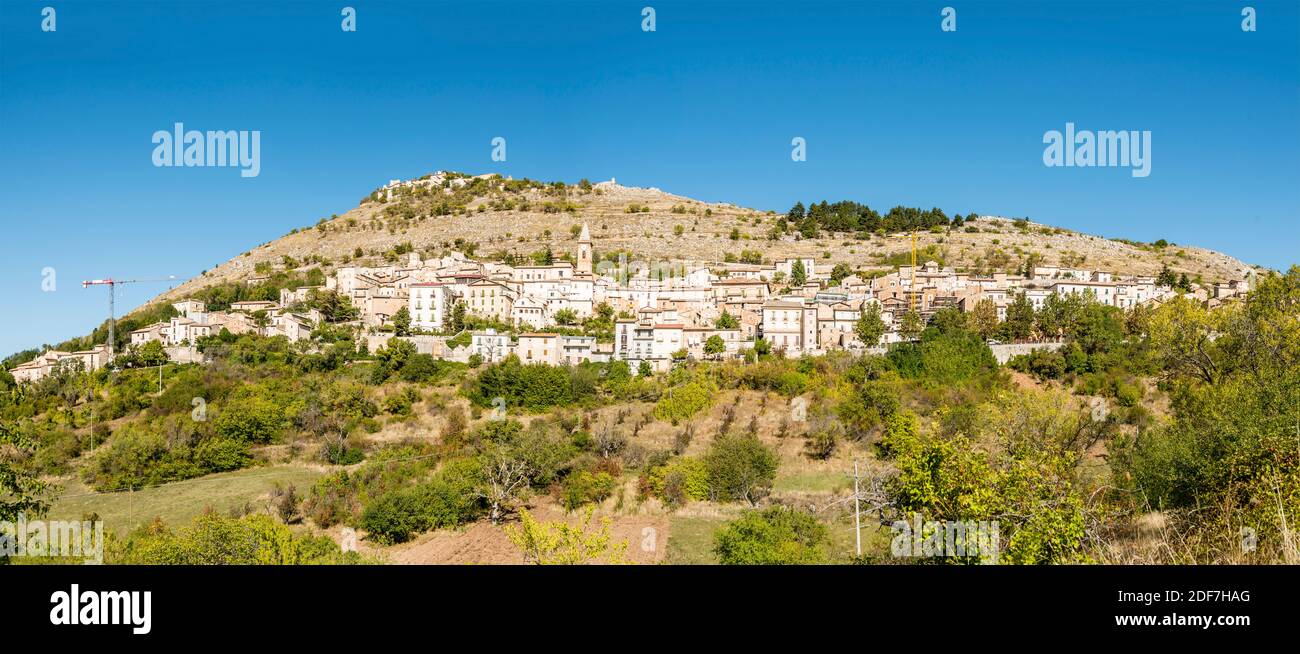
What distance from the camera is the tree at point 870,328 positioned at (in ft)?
116

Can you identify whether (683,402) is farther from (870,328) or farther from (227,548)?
(227,548)

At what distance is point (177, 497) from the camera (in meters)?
21.8

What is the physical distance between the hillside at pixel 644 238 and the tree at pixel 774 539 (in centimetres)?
4309

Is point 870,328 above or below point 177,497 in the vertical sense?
above

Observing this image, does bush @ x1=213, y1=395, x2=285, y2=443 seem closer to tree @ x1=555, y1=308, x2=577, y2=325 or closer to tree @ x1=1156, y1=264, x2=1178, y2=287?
tree @ x1=555, y1=308, x2=577, y2=325

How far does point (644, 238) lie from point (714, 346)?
30.3 meters

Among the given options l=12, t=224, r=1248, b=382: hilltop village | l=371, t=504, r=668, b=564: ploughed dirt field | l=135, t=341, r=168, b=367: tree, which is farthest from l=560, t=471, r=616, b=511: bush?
l=135, t=341, r=168, b=367: tree

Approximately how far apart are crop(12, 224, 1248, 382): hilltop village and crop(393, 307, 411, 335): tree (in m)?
0.06

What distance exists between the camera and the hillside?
190ft

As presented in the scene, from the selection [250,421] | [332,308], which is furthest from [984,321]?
[332,308]

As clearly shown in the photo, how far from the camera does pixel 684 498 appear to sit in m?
20.1

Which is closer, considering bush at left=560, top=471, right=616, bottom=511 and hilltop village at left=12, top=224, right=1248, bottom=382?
bush at left=560, top=471, right=616, bottom=511

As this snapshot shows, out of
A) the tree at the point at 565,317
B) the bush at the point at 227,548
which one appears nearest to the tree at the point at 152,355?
the tree at the point at 565,317
